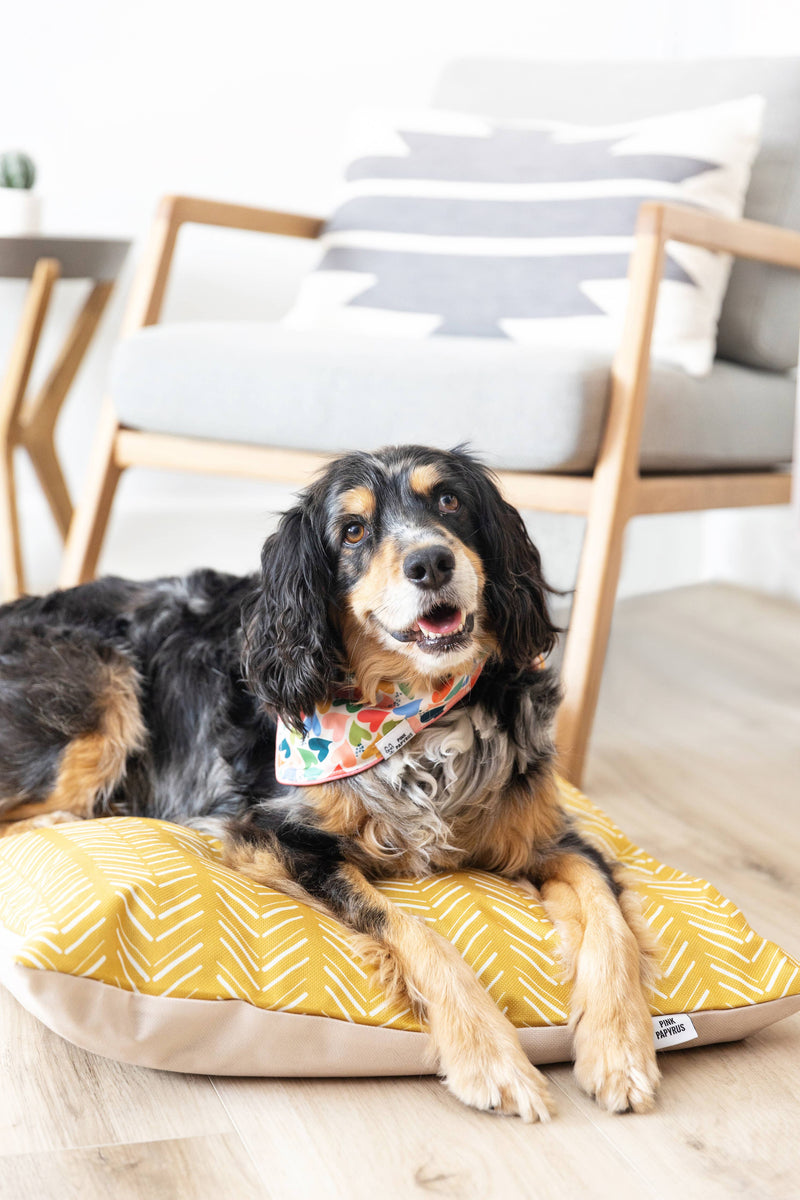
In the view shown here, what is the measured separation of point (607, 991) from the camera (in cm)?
144

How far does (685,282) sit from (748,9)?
7.03ft

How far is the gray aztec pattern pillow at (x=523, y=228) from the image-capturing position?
2781 millimetres

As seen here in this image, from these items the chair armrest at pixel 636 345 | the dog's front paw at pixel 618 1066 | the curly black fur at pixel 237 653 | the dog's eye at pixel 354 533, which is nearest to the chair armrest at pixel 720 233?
the chair armrest at pixel 636 345

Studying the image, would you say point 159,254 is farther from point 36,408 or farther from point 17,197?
point 36,408

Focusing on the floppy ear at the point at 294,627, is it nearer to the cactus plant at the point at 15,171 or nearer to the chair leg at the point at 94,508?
the chair leg at the point at 94,508

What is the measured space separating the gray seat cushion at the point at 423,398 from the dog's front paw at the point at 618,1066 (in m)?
1.13

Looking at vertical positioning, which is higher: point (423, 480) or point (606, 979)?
point (423, 480)

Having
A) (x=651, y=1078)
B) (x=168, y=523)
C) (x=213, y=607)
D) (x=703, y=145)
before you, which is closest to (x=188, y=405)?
(x=213, y=607)

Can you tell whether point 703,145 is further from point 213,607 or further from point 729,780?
point 213,607

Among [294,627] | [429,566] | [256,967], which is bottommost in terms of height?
[256,967]

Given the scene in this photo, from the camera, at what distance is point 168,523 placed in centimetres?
455

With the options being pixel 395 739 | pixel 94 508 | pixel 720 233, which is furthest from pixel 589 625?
pixel 94 508

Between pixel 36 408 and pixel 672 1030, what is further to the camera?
pixel 36 408

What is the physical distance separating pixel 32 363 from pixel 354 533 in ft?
6.96
